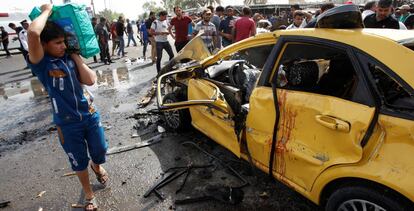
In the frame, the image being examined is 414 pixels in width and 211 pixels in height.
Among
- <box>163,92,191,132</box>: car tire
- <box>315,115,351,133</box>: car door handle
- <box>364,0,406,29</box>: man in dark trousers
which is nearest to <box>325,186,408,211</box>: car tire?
<box>315,115,351,133</box>: car door handle

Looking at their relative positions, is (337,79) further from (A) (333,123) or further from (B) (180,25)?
(B) (180,25)

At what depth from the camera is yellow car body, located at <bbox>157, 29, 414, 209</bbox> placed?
1807 millimetres

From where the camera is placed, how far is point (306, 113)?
2.22m

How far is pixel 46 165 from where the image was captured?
3.91 metres

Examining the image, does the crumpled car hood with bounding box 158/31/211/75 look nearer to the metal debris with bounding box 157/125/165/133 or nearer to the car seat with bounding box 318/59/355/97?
the metal debris with bounding box 157/125/165/133

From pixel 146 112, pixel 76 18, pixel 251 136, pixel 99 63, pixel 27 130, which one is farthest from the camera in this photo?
pixel 99 63

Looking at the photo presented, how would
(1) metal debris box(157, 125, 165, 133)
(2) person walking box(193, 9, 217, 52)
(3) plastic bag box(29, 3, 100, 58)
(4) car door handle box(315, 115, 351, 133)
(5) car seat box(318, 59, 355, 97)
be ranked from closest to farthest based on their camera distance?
(4) car door handle box(315, 115, 351, 133) → (5) car seat box(318, 59, 355, 97) → (3) plastic bag box(29, 3, 100, 58) → (1) metal debris box(157, 125, 165, 133) → (2) person walking box(193, 9, 217, 52)

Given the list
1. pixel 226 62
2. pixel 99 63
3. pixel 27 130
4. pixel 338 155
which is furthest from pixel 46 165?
pixel 99 63

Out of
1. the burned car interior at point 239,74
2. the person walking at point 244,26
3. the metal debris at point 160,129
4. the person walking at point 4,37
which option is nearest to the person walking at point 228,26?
the person walking at point 244,26

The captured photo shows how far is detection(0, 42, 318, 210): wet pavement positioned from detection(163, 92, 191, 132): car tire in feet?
0.46

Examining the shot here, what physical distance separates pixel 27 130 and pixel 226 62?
12.1 ft

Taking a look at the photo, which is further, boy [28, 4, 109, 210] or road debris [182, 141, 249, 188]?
road debris [182, 141, 249, 188]

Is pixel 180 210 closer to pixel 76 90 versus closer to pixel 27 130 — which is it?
pixel 76 90

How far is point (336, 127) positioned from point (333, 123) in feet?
0.12
